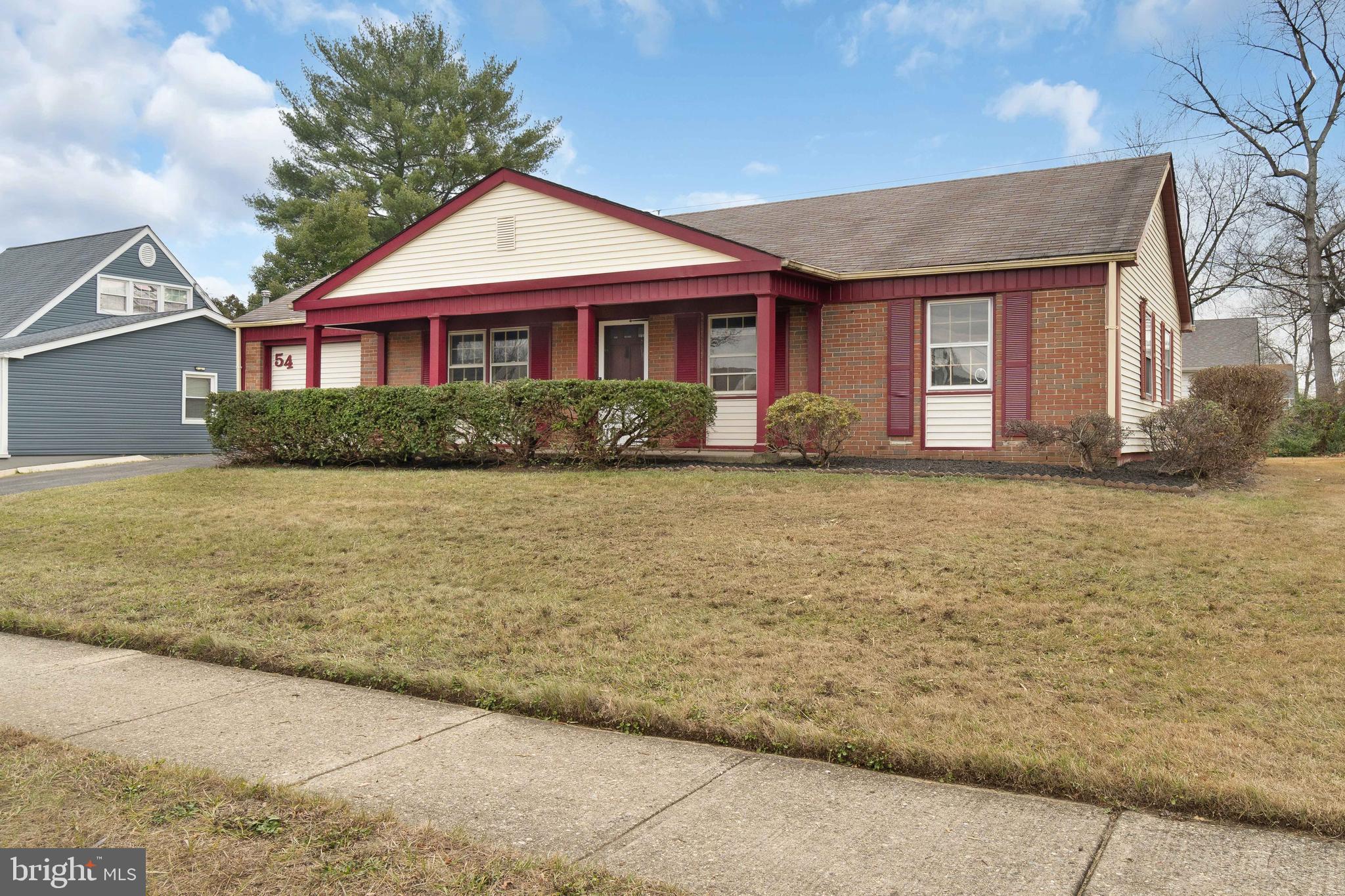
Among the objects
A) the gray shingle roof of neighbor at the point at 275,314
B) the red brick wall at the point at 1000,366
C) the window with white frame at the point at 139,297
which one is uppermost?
the window with white frame at the point at 139,297

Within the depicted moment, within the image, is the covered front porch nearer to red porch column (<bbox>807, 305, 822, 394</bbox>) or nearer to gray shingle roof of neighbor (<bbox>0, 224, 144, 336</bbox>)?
red porch column (<bbox>807, 305, 822, 394</bbox>)

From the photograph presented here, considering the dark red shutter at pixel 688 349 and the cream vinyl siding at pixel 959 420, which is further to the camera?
the dark red shutter at pixel 688 349

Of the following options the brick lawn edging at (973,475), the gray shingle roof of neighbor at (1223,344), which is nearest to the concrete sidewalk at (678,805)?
the brick lawn edging at (973,475)

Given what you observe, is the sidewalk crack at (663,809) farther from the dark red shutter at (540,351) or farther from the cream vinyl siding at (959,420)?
the dark red shutter at (540,351)

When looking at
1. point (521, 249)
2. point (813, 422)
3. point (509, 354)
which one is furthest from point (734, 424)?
point (509, 354)

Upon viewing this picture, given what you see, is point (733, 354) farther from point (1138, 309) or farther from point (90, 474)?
point (90, 474)

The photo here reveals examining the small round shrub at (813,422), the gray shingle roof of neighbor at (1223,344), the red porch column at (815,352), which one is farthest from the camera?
the gray shingle roof of neighbor at (1223,344)

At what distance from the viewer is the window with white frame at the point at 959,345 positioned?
14.2 m

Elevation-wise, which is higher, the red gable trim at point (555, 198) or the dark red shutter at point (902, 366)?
the red gable trim at point (555, 198)

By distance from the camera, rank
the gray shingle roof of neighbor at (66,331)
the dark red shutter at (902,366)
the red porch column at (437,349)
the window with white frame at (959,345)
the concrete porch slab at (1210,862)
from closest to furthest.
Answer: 1. the concrete porch slab at (1210,862)
2. the window with white frame at (959,345)
3. the dark red shutter at (902,366)
4. the red porch column at (437,349)
5. the gray shingle roof of neighbor at (66,331)

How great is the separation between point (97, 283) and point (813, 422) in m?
26.0

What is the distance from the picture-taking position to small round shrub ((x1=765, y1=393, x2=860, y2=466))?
12477 millimetres

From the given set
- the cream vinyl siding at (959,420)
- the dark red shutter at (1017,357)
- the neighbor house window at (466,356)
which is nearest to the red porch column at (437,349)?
the neighbor house window at (466,356)

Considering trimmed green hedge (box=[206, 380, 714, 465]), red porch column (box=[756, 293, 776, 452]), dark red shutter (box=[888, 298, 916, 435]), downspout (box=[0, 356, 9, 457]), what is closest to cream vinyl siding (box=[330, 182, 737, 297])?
red porch column (box=[756, 293, 776, 452])
